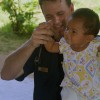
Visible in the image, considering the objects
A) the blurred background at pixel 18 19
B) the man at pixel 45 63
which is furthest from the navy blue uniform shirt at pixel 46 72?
the blurred background at pixel 18 19

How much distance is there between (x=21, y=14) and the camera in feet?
21.0

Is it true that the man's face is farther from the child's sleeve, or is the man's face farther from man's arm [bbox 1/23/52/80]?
man's arm [bbox 1/23/52/80]

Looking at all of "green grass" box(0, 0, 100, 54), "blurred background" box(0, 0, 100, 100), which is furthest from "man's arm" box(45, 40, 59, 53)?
"blurred background" box(0, 0, 100, 100)

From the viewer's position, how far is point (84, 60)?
188cm

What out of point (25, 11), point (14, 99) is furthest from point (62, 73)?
→ point (25, 11)

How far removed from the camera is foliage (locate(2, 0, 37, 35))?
6336 mm

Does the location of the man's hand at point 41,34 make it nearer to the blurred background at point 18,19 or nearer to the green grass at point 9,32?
the green grass at point 9,32

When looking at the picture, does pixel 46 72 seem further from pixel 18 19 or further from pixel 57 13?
pixel 18 19

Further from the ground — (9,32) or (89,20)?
(89,20)

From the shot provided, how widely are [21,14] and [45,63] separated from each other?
4430 millimetres

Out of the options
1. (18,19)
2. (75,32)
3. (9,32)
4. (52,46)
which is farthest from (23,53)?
(9,32)

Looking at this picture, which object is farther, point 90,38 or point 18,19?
point 18,19

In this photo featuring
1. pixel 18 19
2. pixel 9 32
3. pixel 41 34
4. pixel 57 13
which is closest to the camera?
pixel 41 34

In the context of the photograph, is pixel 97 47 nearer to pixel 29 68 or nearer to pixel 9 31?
pixel 29 68
